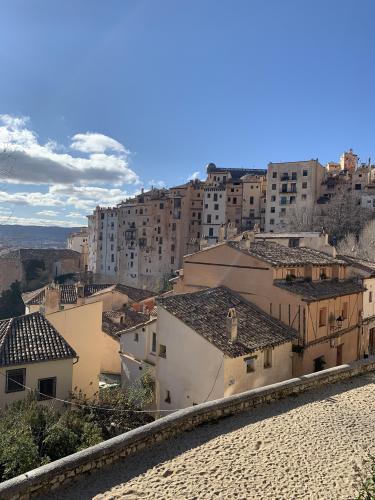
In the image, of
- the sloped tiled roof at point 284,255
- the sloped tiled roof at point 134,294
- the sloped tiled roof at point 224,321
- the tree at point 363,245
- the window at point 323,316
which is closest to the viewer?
the sloped tiled roof at point 224,321

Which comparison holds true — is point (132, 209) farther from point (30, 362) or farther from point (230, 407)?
point (230, 407)

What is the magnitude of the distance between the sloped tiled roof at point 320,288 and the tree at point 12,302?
164ft

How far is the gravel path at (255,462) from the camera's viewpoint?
7.05 m

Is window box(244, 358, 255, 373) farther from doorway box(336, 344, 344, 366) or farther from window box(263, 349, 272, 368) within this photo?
doorway box(336, 344, 344, 366)

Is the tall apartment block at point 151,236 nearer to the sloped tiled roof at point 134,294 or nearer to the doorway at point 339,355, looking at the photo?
the sloped tiled roof at point 134,294

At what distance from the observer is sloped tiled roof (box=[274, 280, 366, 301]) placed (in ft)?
57.2

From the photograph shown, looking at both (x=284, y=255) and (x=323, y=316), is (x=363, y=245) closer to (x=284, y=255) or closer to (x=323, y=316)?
(x=284, y=255)

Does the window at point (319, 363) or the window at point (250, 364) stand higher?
the window at point (250, 364)

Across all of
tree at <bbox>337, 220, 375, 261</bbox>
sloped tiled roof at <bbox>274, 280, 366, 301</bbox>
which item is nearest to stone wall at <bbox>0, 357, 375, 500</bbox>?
sloped tiled roof at <bbox>274, 280, 366, 301</bbox>

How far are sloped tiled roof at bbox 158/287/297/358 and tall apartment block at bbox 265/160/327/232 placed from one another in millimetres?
49579

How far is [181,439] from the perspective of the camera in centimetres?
887

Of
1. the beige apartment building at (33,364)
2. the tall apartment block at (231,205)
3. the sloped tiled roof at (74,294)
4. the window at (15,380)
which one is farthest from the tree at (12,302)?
the window at (15,380)

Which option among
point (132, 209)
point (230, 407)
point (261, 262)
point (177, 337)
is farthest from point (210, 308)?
point (132, 209)

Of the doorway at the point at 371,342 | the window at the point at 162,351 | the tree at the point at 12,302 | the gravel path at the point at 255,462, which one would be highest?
the gravel path at the point at 255,462
